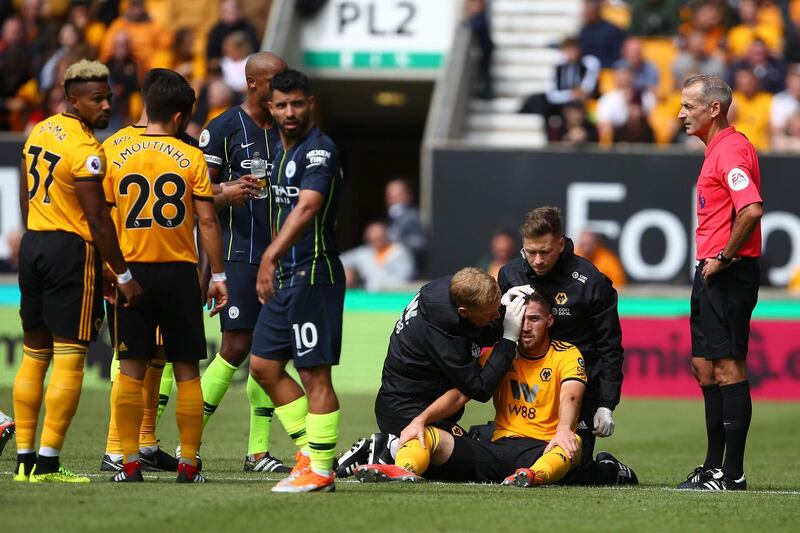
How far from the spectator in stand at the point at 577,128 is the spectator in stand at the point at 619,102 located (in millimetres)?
346

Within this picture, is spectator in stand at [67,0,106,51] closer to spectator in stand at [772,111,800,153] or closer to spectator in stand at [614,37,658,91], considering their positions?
spectator in stand at [614,37,658,91]

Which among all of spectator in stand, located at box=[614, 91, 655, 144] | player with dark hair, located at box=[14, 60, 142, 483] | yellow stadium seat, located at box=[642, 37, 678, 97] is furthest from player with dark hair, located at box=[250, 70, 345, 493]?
yellow stadium seat, located at box=[642, 37, 678, 97]

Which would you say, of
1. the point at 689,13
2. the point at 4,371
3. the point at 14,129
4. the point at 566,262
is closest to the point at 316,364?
the point at 566,262

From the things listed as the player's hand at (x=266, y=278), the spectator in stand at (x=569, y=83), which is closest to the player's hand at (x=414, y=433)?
the player's hand at (x=266, y=278)

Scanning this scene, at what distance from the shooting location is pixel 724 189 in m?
8.16

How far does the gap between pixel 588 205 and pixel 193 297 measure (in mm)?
10106

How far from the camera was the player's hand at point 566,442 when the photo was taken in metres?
8.10

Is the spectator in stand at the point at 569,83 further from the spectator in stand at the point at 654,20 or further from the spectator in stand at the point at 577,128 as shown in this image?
the spectator in stand at the point at 654,20

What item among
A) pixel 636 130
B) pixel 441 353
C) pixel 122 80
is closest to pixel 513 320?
pixel 441 353

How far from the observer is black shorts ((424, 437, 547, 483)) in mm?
8391

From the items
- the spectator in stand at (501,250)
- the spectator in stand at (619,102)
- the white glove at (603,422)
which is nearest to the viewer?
the white glove at (603,422)

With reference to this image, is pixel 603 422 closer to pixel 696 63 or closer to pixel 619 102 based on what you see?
pixel 619 102

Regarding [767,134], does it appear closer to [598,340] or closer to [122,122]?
→ [122,122]

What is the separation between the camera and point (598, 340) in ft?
28.6
